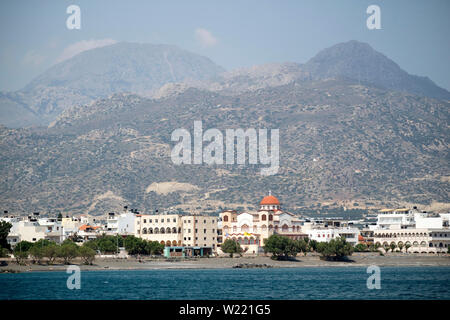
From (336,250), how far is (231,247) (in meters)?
23.0

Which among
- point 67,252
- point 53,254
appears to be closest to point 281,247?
point 67,252

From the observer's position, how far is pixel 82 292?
108m

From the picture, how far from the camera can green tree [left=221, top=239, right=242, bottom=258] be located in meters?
188

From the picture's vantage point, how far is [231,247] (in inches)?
7392

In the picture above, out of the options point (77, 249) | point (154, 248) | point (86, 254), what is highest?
point (154, 248)

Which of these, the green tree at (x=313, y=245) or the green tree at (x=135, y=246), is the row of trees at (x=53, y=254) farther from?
the green tree at (x=313, y=245)

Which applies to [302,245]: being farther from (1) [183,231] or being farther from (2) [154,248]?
(2) [154,248]

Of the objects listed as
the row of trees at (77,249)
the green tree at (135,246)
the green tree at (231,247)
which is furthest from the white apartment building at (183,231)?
the green tree at (135,246)

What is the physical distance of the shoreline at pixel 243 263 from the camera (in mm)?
158488

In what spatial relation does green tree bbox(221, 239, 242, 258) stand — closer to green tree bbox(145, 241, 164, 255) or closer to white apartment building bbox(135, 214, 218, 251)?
white apartment building bbox(135, 214, 218, 251)

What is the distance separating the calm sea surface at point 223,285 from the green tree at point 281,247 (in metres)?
25.4

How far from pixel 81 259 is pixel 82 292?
58958mm
